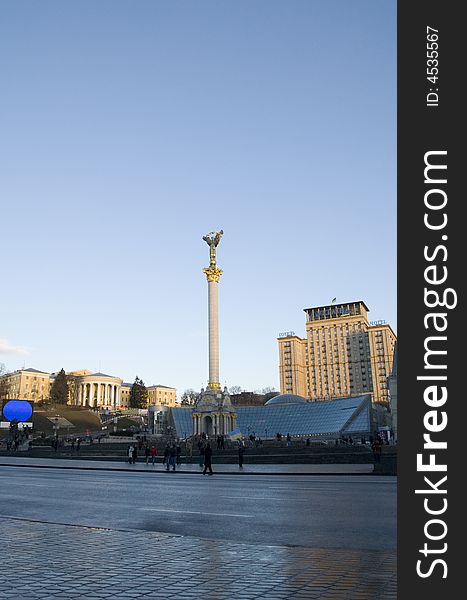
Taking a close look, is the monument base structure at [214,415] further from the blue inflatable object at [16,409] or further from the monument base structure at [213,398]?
the blue inflatable object at [16,409]

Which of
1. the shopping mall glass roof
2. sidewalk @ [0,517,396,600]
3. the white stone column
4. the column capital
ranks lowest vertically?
the shopping mall glass roof

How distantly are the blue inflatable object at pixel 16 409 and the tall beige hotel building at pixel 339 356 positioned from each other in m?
138

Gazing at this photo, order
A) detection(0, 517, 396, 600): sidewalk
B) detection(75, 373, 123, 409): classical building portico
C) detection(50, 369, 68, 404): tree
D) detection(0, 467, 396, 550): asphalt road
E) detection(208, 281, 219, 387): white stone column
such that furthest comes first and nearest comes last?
detection(75, 373, 123, 409): classical building portico
detection(50, 369, 68, 404): tree
detection(208, 281, 219, 387): white stone column
detection(0, 467, 396, 550): asphalt road
detection(0, 517, 396, 600): sidewalk

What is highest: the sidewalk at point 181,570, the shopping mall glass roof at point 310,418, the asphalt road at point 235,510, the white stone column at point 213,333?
the white stone column at point 213,333

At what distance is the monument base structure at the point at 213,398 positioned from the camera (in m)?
88.4

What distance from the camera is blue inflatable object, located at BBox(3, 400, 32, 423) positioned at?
58884 mm

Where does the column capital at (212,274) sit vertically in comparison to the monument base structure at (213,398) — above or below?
above

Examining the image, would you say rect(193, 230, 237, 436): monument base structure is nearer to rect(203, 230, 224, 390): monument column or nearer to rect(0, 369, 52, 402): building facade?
rect(203, 230, 224, 390): monument column

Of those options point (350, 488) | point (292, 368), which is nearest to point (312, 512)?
point (350, 488)

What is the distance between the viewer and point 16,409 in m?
59.6

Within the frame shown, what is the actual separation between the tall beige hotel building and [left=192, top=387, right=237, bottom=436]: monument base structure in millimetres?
102870

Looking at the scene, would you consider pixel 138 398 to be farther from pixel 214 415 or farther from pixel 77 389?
pixel 214 415

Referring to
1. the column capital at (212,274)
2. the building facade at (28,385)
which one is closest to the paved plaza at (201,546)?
the column capital at (212,274)

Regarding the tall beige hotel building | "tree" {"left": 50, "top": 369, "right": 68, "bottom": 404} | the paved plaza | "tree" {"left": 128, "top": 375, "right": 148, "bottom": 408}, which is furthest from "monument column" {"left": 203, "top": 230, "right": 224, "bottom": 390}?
the tall beige hotel building
